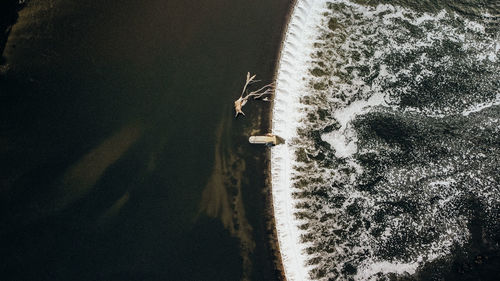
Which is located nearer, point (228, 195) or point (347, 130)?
point (228, 195)

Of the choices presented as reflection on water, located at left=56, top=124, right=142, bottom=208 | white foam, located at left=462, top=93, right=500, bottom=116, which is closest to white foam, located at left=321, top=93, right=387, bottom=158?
white foam, located at left=462, top=93, right=500, bottom=116

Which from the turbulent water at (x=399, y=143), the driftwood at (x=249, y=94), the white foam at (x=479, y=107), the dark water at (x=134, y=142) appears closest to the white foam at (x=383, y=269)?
the turbulent water at (x=399, y=143)

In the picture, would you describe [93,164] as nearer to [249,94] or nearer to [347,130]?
[249,94]


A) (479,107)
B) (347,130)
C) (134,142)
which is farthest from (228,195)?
(479,107)

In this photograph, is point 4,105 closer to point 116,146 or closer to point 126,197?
point 116,146

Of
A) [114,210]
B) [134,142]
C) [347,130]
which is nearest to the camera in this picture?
[114,210]
